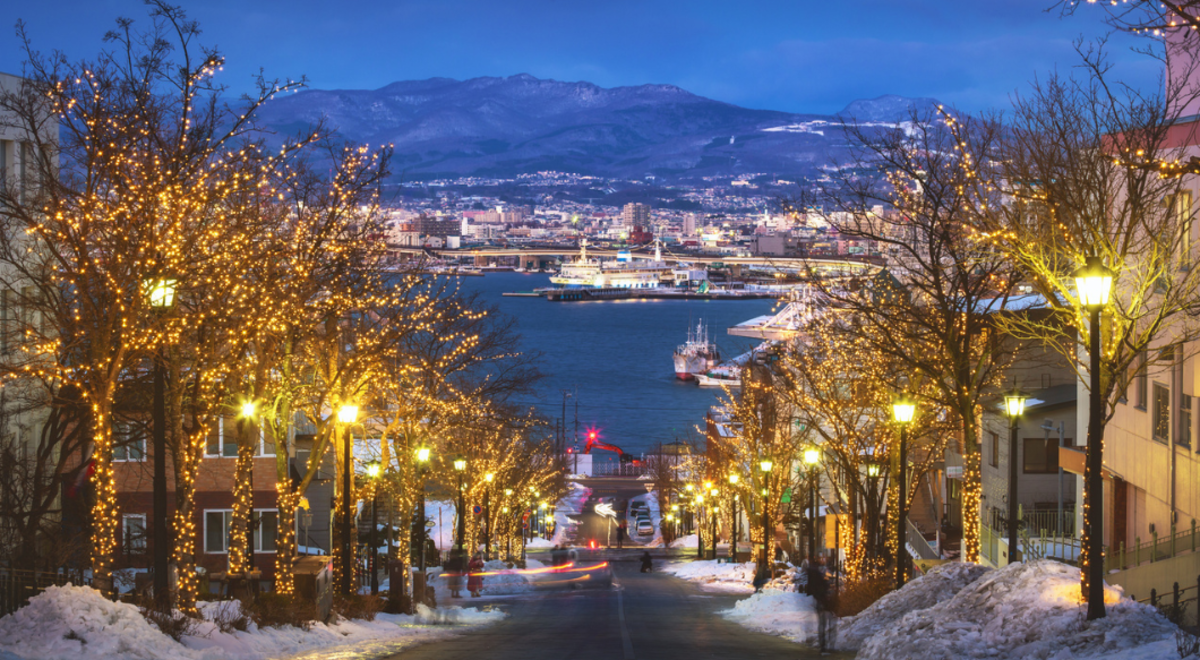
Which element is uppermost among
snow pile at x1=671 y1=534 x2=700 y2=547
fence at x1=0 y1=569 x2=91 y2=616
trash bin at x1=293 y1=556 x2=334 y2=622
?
fence at x1=0 y1=569 x2=91 y2=616

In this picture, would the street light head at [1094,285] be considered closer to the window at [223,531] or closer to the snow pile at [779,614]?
the snow pile at [779,614]

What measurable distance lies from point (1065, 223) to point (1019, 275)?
11.6 feet

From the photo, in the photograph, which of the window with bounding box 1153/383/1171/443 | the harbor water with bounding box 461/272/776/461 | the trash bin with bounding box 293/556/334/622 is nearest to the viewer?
the trash bin with bounding box 293/556/334/622

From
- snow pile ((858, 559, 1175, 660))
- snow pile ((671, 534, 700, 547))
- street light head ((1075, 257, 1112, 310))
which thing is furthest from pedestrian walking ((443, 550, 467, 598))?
snow pile ((671, 534, 700, 547))

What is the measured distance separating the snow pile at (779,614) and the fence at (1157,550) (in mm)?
5837

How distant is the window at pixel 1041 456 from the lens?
35.9 meters

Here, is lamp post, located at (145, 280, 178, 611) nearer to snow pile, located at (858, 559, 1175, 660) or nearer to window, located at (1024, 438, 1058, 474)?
snow pile, located at (858, 559, 1175, 660)

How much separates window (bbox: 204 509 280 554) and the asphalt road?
10439 millimetres

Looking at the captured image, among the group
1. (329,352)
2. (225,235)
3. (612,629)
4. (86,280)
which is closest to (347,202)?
(329,352)

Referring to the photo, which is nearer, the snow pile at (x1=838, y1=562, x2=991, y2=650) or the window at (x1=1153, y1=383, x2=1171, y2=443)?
the snow pile at (x1=838, y1=562, x2=991, y2=650)

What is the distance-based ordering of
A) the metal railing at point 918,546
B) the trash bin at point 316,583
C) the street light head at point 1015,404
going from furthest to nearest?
the metal railing at point 918,546, the street light head at point 1015,404, the trash bin at point 316,583

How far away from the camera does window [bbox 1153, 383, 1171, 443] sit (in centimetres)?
2217

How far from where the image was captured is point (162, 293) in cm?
1428

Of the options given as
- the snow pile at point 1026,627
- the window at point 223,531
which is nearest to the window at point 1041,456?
the snow pile at point 1026,627
